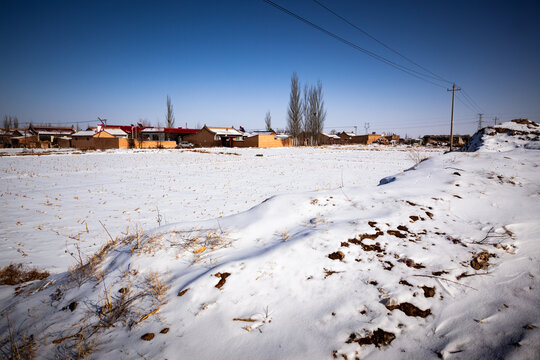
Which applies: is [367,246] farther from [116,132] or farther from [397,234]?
[116,132]

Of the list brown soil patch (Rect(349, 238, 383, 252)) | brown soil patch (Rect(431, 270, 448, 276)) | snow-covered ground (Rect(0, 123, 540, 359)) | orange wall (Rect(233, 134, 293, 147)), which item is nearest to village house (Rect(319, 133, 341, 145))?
orange wall (Rect(233, 134, 293, 147))

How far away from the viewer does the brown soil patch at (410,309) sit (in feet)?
5.13

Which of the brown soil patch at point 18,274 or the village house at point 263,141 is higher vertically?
the village house at point 263,141

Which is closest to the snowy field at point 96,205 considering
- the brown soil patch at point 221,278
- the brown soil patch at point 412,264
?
the brown soil patch at point 221,278

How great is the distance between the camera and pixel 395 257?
7.03ft

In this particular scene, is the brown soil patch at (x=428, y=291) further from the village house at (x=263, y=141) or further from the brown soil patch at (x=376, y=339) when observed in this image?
the village house at (x=263, y=141)

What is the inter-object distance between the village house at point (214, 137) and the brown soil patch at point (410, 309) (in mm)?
49217

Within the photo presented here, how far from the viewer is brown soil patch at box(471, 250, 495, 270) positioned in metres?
1.97

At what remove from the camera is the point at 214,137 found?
161ft

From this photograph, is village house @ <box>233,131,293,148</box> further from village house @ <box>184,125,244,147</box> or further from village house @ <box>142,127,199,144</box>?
village house @ <box>142,127,199,144</box>

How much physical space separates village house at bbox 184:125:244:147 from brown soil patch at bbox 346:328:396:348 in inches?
1943

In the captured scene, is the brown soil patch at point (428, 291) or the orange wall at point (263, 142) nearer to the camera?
the brown soil patch at point (428, 291)

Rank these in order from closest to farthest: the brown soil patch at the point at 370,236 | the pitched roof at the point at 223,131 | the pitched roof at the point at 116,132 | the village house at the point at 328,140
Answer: the brown soil patch at the point at 370,236, the pitched roof at the point at 116,132, the pitched roof at the point at 223,131, the village house at the point at 328,140

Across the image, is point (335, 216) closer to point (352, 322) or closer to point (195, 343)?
→ point (352, 322)
